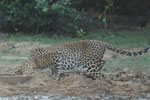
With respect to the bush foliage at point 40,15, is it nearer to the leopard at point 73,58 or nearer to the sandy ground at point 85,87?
the leopard at point 73,58

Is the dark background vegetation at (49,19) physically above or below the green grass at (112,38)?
Answer: above

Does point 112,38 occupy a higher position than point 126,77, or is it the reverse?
point 112,38

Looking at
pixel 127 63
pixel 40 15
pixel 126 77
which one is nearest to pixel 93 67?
pixel 126 77

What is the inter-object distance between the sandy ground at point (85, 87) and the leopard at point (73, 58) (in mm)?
238

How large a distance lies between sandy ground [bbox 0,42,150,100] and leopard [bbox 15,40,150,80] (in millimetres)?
238

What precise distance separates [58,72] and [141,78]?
7.14ft

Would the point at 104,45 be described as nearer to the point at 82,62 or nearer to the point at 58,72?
the point at 82,62

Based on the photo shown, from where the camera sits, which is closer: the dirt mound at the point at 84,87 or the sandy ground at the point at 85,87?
the sandy ground at the point at 85,87

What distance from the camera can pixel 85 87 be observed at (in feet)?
29.1

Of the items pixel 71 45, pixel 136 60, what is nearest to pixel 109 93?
pixel 71 45

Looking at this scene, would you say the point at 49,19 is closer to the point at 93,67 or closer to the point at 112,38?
the point at 112,38

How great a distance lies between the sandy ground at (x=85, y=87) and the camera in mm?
8273

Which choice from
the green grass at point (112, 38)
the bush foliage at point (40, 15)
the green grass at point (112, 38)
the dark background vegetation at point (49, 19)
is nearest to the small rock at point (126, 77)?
the green grass at point (112, 38)

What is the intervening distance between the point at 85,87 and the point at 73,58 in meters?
1.12
